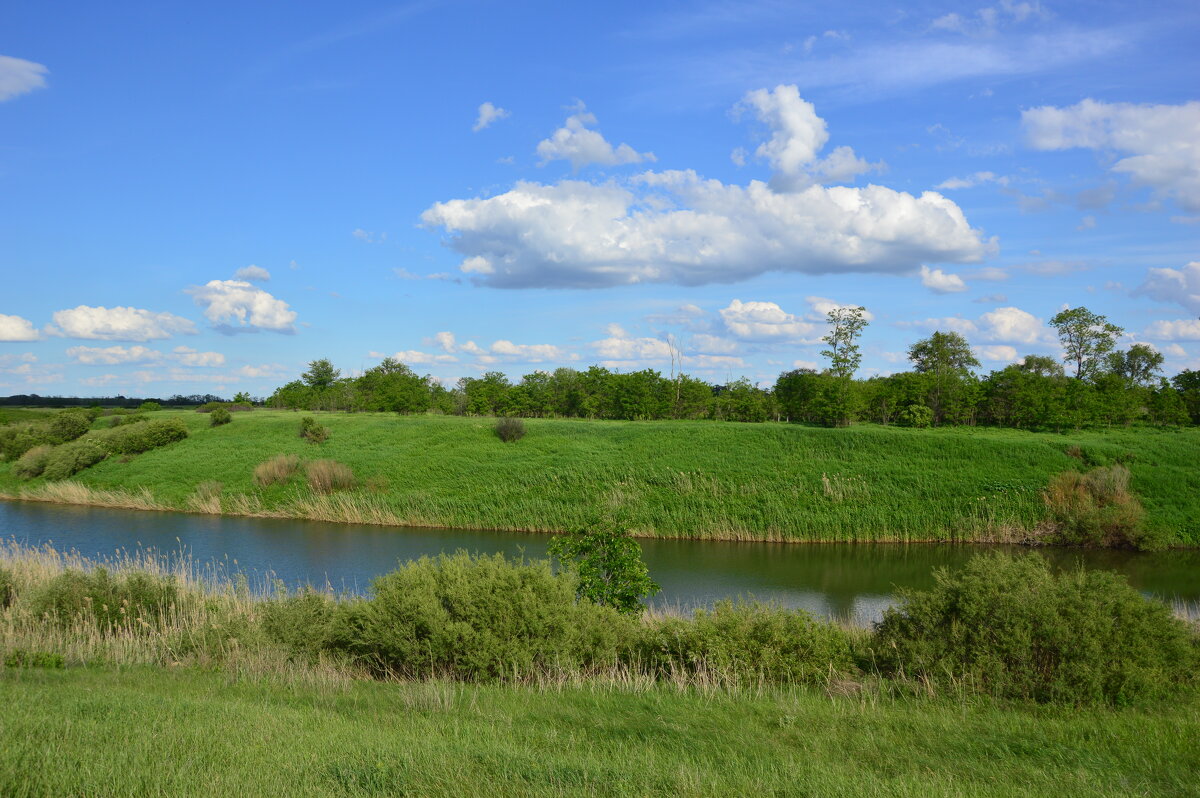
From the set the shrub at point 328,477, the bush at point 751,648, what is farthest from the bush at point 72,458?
the bush at point 751,648

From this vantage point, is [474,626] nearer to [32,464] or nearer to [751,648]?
[751,648]

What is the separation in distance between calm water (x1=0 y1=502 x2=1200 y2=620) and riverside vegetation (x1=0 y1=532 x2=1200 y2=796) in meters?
8.96

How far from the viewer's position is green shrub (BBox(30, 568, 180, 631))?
11.9 metres

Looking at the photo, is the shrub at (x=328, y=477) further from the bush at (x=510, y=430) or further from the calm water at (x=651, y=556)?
the bush at (x=510, y=430)

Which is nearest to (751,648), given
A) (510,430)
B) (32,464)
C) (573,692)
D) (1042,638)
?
(573,692)

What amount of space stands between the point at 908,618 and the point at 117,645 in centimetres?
1045

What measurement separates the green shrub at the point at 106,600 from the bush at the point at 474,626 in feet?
13.1

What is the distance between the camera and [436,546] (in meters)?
27.9

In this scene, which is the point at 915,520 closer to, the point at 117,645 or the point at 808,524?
the point at 808,524

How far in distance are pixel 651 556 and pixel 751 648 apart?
16972 millimetres

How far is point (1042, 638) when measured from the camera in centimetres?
838

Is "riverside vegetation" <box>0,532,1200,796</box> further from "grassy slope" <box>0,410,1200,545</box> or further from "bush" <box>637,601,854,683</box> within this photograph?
"grassy slope" <box>0,410,1200,545</box>

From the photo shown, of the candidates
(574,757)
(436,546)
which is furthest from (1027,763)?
(436,546)

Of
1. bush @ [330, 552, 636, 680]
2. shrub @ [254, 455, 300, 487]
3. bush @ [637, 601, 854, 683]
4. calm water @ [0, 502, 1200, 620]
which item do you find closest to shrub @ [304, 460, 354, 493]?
shrub @ [254, 455, 300, 487]
